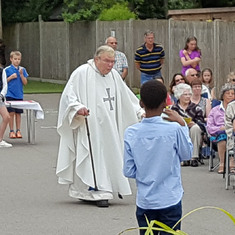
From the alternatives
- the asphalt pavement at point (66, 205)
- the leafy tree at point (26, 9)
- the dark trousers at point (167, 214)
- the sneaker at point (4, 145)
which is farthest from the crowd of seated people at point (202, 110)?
the leafy tree at point (26, 9)

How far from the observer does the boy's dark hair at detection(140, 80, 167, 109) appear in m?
6.17

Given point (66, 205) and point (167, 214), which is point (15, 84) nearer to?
point (66, 205)

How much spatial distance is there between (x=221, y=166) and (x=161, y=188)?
6.34 meters

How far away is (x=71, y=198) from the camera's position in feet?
35.0

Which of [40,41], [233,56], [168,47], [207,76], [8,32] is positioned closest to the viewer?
[207,76]

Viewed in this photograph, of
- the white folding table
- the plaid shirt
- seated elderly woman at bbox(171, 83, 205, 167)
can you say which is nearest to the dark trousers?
seated elderly woman at bbox(171, 83, 205, 167)

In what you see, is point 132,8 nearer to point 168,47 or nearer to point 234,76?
point 168,47

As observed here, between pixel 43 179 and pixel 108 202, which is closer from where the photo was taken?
pixel 108 202

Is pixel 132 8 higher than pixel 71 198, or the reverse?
pixel 132 8

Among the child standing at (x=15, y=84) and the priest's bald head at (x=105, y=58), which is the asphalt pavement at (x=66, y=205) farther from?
the child standing at (x=15, y=84)

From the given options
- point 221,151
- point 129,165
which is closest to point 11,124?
point 221,151

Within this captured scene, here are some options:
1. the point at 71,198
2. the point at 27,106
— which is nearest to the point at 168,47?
the point at 27,106

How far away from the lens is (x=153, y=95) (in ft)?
20.2

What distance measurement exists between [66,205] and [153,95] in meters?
4.23
